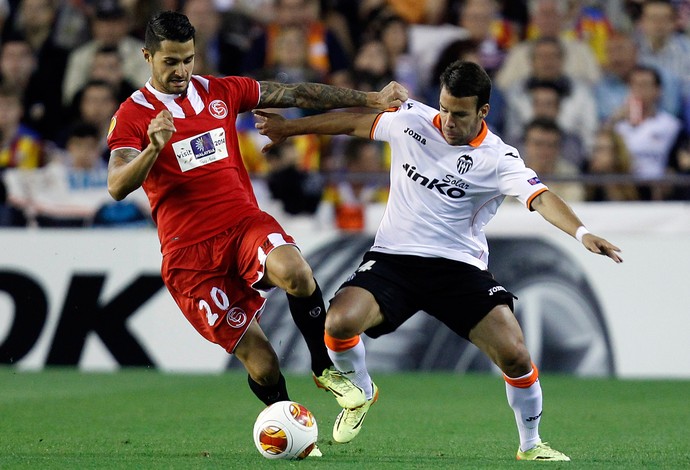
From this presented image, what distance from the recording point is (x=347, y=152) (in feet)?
43.2

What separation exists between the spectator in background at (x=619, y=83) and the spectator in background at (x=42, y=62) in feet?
20.2

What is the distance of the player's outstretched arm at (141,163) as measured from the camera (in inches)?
253

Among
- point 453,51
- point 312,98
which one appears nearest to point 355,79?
point 453,51

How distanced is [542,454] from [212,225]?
2.31 meters

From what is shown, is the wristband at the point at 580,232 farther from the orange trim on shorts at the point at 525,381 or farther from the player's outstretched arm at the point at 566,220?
the orange trim on shorts at the point at 525,381

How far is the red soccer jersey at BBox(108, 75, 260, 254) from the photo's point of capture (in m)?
7.23

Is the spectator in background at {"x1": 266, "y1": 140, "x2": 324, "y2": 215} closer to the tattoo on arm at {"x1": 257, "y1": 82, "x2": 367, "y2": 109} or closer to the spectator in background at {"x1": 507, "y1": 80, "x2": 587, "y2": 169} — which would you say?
the spectator in background at {"x1": 507, "y1": 80, "x2": 587, "y2": 169}

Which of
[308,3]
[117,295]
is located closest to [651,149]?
[308,3]

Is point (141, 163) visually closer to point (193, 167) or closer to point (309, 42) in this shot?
point (193, 167)

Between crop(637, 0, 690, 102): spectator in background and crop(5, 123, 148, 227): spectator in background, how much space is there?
20.2 feet

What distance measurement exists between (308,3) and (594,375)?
18.8 feet

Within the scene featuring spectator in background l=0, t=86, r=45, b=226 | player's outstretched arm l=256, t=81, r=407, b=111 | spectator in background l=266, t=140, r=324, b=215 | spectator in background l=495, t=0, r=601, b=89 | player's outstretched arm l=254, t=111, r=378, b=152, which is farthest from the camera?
spectator in background l=495, t=0, r=601, b=89

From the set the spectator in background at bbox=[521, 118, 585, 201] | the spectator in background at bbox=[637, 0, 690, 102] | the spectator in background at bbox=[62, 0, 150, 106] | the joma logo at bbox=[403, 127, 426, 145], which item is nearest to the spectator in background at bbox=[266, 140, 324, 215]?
the spectator in background at bbox=[521, 118, 585, 201]

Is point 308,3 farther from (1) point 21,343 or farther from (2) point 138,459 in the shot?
(2) point 138,459
